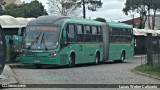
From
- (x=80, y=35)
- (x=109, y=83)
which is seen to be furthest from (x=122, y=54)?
(x=109, y=83)

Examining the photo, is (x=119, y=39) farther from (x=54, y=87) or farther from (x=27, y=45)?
(x=54, y=87)

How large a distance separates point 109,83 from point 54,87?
9.06 feet

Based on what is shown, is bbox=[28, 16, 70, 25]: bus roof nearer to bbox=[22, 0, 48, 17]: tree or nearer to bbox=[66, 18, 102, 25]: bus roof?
bbox=[66, 18, 102, 25]: bus roof

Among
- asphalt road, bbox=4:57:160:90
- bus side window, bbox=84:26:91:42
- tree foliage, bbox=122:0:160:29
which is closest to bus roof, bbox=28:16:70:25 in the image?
bus side window, bbox=84:26:91:42

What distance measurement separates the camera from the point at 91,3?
7556 cm

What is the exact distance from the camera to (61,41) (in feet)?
85.6

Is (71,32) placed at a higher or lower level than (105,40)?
higher

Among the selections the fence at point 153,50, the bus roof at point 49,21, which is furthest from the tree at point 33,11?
the fence at point 153,50

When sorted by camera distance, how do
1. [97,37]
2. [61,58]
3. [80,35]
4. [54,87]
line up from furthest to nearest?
[97,37]
[80,35]
[61,58]
[54,87]

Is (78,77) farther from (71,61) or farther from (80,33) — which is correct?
(80,33)

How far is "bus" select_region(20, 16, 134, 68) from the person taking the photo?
2603 cm

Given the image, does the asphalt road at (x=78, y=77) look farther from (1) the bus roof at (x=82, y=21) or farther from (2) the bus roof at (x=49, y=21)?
(1) the bus roof at (x=82, y=21)

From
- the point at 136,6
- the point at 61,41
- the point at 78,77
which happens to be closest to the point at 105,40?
the point at 61,41

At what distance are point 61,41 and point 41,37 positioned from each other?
122 cm
